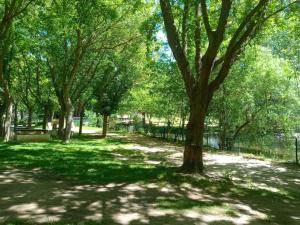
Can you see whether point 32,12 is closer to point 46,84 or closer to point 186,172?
point 186,172

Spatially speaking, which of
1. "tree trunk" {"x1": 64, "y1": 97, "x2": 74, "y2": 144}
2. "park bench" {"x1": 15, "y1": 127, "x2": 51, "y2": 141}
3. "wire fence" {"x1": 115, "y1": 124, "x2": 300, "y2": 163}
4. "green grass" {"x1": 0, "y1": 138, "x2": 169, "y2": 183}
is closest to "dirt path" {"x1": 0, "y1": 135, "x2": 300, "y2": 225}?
"green grass" {"x1": 0, "y1": 138, "x2": 169, "y2": 183}

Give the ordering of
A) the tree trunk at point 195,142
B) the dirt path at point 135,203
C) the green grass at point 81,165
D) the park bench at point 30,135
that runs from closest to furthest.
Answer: the dirt path at point 135,203, the green grass at point 81,165, the tree trunk at point 195,142, the park bench at point 30,135

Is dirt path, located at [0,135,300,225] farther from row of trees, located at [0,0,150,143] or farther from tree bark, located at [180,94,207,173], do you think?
row of trees, located at [0,0,150,143]

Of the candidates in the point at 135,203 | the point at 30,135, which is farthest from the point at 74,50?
the point at 135,203

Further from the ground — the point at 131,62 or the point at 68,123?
the point at 131,62

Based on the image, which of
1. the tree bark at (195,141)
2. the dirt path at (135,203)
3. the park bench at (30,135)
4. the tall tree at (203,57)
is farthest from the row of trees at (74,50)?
the dirt path at (135,203)

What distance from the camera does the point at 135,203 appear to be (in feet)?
26.4

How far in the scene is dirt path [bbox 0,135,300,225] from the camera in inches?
275

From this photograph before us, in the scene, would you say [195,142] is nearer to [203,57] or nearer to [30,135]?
[203,57]

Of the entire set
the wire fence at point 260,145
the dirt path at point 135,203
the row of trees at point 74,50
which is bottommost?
the dirt path at point 135,203

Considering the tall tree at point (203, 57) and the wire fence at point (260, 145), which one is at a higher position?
the tall tree at point (203, 57)

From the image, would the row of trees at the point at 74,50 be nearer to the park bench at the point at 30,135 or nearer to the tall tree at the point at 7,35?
the tall tree at the point at 7,35

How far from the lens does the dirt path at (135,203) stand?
698cm

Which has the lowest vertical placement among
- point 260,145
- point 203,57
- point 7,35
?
point 260,145
